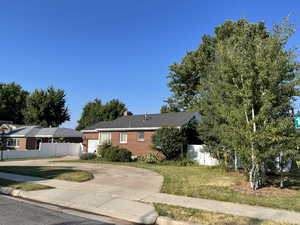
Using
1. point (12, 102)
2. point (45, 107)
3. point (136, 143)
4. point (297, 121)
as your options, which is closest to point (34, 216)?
point (297, 121)

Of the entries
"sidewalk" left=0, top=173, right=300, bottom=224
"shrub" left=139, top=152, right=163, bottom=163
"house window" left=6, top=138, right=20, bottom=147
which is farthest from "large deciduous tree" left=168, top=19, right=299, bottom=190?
"house window" left=6, top=138, right=20, bottom=147

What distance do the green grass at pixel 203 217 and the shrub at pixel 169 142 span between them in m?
12.7

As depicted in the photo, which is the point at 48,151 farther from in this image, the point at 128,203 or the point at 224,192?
the point at 224,192

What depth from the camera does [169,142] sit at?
1959cm

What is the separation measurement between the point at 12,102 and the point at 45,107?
44.2 feet

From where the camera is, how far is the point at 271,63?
373 inches

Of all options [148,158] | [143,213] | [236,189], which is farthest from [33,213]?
[148,158]

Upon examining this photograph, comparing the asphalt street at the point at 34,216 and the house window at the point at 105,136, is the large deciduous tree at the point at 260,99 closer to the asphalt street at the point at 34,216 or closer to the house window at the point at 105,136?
the asphalt street at the point at 34,216

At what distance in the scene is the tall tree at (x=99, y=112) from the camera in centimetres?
5505

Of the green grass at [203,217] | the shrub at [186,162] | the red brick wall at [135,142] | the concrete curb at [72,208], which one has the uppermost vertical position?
Result: the red brick wall at [135,142]

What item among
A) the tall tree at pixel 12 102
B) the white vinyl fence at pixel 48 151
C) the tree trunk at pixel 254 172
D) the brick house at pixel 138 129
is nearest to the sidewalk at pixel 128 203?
the tree trunk at pixel 254 172

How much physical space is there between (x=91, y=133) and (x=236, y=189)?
23872mm

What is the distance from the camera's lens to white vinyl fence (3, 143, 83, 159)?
88.1 ft

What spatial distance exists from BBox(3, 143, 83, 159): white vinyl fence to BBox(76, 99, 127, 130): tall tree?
71.5 ft
